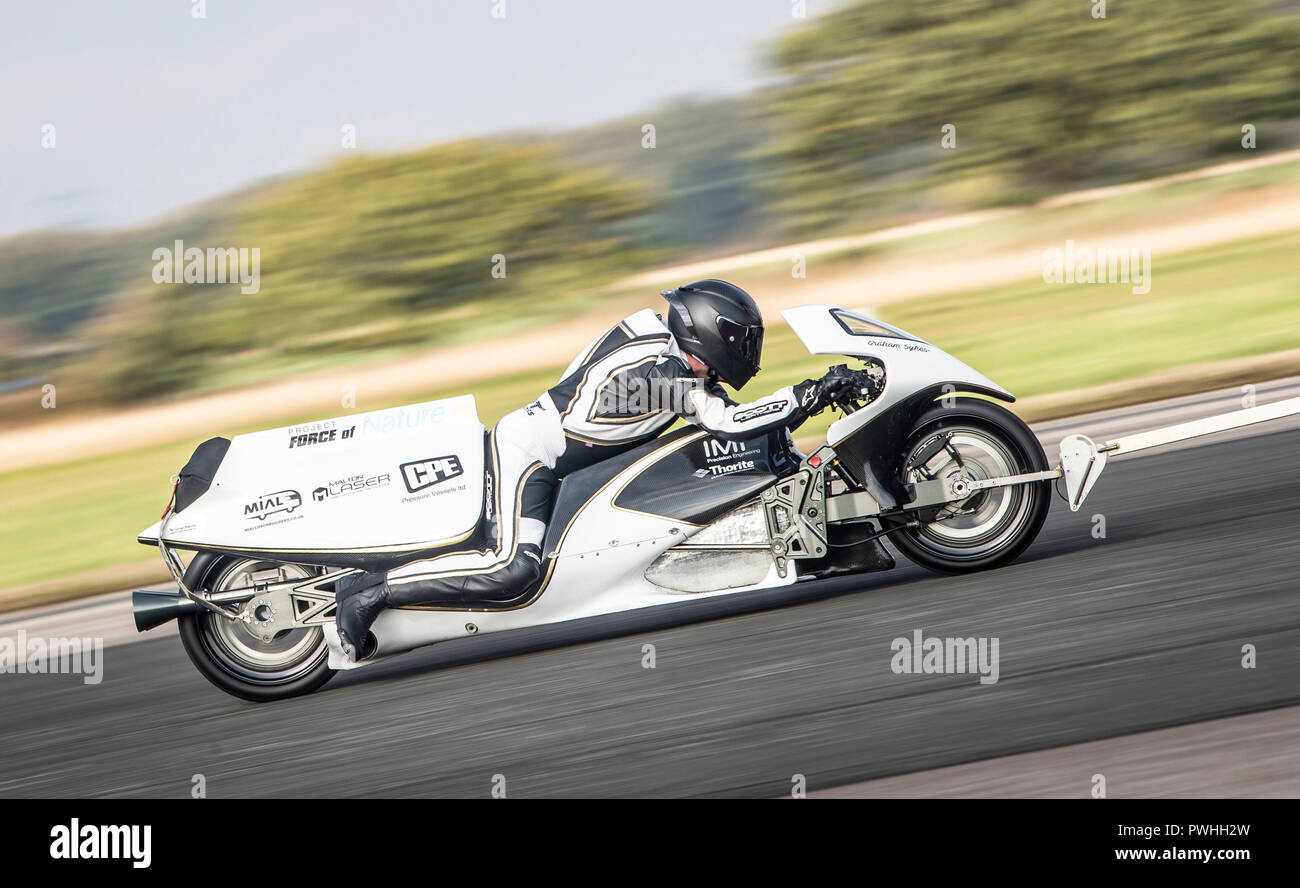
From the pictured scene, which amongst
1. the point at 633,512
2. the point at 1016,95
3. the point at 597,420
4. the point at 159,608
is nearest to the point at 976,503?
the point at 633,512

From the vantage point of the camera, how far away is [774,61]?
2322 centimetres

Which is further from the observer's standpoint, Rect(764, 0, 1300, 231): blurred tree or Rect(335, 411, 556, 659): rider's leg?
Rect(764, 0, 1300, 231): blurred tree

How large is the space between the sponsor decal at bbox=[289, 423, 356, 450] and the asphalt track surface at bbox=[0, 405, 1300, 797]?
1.14 meters

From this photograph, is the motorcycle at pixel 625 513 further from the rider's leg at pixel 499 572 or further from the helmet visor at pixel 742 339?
the helmet visor at pixel 742 339

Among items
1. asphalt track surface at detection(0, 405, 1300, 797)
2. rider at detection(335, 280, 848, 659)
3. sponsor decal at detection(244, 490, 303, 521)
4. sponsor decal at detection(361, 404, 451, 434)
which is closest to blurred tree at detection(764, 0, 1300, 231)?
asphalt track surface at detection(0, 405, 1300, 797)

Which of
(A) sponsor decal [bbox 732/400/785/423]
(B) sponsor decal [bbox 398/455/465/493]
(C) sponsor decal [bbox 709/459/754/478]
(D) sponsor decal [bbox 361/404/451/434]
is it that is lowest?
(C) sponsor decal [bbox 709/459/754/478]

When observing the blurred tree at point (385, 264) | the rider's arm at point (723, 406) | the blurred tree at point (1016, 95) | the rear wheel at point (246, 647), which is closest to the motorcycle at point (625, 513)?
the rear wheel at point (246, 647)

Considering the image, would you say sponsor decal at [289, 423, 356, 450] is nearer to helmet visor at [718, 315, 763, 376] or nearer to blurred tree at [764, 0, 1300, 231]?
helmet visor at [718, 315, 763, 376]

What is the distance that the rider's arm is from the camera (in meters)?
5.59

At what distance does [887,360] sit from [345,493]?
8.15ft

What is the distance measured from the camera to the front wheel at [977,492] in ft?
18.6

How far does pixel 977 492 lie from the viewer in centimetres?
568

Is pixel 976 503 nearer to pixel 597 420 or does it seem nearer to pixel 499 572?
pixel 597 420

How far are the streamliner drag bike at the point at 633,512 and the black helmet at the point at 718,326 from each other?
0.69ft
